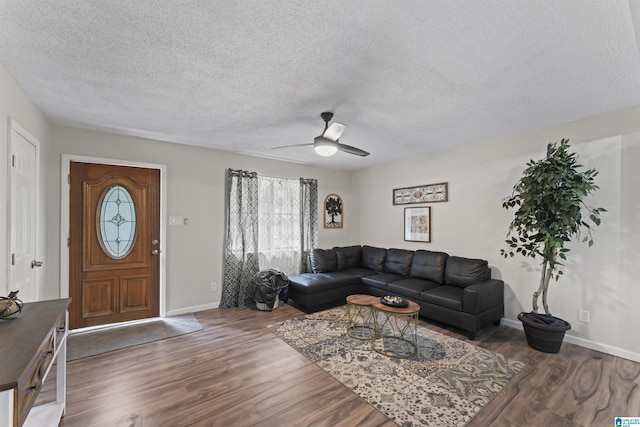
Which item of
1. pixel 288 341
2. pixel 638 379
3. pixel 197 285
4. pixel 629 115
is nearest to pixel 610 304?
pixel 638 379

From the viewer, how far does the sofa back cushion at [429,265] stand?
407 centimetres

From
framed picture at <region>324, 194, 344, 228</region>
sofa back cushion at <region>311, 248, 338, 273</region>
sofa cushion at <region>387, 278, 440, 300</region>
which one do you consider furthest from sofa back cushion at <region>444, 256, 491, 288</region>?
framed picture at <region>324, 194, 344, 228</region>

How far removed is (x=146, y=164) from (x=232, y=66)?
244cm

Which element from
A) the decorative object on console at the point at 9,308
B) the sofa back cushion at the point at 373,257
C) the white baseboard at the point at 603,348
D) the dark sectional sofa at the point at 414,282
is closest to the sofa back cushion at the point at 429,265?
the dark sectional sofa at the point at 414,282

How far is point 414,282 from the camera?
4.05 m

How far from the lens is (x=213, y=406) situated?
203 centimetres

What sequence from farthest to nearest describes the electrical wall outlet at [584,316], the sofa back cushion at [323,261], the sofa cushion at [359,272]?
1. the sofa back cushion at [323,261]
2. the sofa cushion at [359,272]
3. the electrical wall outlet at [584,316]

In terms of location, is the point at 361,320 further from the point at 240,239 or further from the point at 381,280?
the point at 240,239

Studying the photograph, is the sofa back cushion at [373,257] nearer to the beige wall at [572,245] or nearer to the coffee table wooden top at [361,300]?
the beige wall at [572,245]

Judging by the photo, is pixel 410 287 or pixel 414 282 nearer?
pixel 410 287

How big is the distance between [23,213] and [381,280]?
423 cm

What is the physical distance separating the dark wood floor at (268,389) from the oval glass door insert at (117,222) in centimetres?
135

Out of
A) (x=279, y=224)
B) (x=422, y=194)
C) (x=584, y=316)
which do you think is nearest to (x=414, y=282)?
A: (x=422, y=194)

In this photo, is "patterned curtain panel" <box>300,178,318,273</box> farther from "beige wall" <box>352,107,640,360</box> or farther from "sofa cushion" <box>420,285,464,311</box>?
"sofa cushion" <box>420,285,464,311</box>
